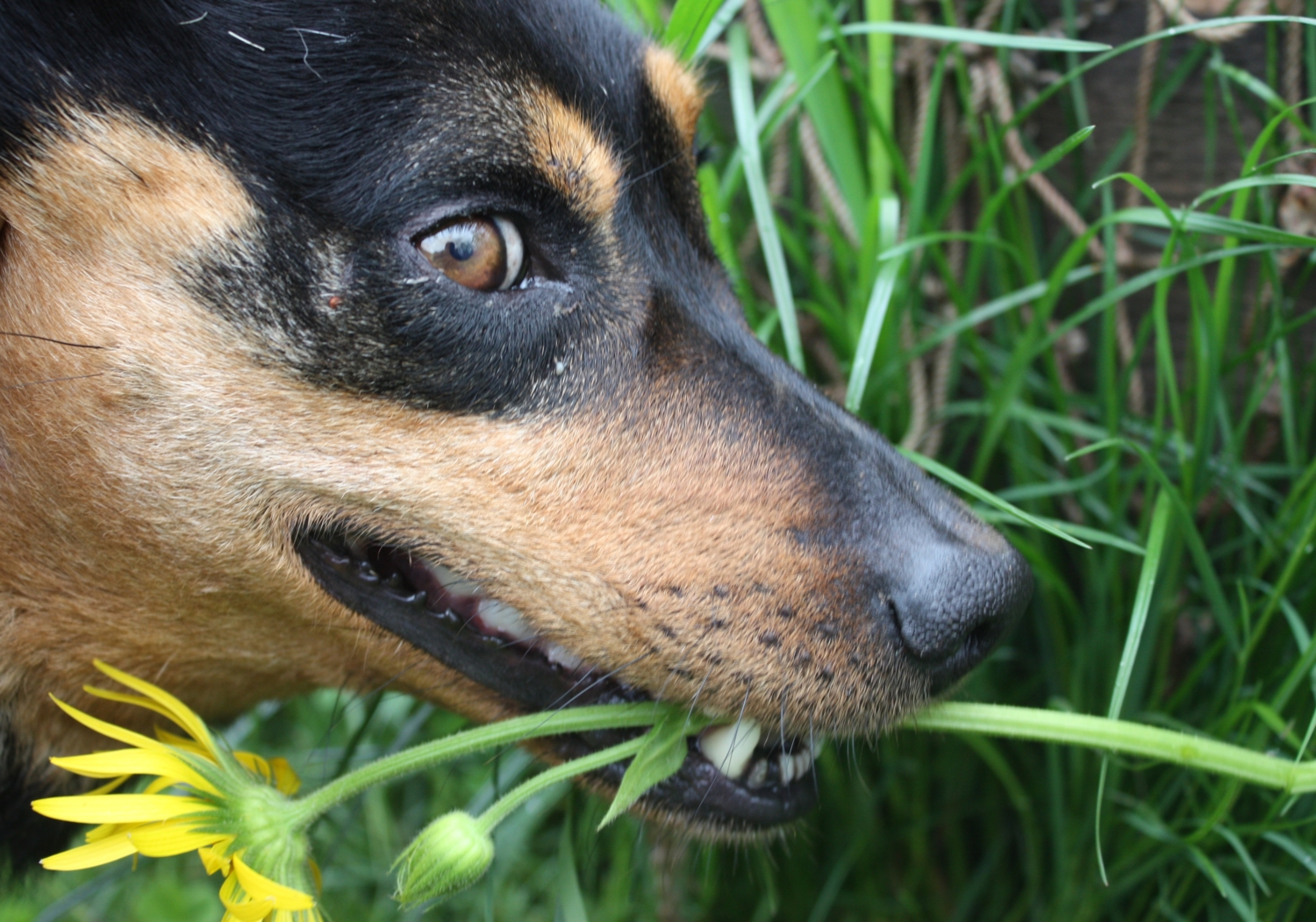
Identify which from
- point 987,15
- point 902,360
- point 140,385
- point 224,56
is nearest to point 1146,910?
point 902,360

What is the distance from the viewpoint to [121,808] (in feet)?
4.79

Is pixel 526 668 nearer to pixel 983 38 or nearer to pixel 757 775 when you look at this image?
pixel 757 775

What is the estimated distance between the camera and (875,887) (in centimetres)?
279

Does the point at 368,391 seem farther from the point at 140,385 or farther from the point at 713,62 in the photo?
the point at 713,62

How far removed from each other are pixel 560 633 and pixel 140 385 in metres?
0.82

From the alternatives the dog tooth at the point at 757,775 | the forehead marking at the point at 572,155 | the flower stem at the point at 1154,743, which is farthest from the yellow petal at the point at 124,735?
the flower stem at the point at 1154,743

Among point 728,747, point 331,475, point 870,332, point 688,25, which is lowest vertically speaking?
point 728,747

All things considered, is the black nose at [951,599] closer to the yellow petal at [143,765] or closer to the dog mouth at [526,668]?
the dog mouth at [526,668]

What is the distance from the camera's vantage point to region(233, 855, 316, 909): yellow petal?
4.50 feet

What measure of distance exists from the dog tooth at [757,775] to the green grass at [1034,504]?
175mm

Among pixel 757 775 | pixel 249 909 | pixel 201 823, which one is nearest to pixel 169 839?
pixel 201 823

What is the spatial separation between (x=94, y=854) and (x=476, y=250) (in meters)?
1.09

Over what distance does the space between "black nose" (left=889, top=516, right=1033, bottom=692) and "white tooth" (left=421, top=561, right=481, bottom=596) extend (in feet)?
2.35

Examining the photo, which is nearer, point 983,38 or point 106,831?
point 106,831
